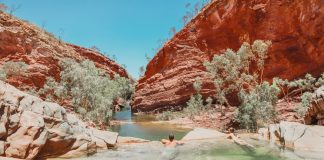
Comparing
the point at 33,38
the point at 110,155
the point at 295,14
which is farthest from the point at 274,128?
the point at 33,38

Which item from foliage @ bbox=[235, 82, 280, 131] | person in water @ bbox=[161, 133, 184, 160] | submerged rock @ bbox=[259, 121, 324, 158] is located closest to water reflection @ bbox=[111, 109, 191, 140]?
foliage @ bbox=[235, 82, 280, 131]

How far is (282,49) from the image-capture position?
153 ft

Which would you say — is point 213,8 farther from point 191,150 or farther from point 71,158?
point 71,158

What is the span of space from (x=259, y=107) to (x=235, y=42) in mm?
24724

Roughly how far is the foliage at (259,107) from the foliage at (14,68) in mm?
29402

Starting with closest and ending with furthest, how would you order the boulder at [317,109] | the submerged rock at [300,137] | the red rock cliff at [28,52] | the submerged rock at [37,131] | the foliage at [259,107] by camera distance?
the submerged rock at [37,131] → the submerged rock at [300,137] → the boulder at [317,109] → the foliage at [259,107] → the red rock cliff at [28,52]

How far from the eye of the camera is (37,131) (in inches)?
544

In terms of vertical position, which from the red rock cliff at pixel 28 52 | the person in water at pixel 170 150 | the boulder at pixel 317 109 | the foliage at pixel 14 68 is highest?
the red rock cliff at pixel 28 52

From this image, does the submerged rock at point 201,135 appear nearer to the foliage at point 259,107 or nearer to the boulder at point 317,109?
the boulder at point 317,109

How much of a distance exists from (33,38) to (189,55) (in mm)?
26262

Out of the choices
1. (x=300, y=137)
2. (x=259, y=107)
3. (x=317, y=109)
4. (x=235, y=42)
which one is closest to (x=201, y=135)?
(x=300, y=137)

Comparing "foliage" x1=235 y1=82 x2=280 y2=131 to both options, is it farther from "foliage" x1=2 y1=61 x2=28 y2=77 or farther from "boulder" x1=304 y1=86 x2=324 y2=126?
"foliage" x1=2 y1=61 x2=28 y2=77

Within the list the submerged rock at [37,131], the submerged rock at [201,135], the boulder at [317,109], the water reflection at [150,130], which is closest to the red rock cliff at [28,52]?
the water reflection at [150,130]

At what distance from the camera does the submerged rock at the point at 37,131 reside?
13.0 m
